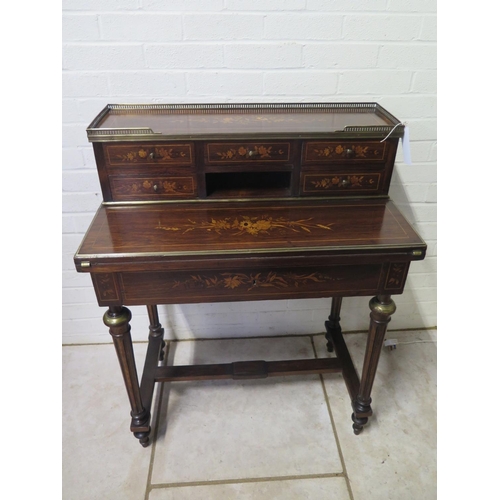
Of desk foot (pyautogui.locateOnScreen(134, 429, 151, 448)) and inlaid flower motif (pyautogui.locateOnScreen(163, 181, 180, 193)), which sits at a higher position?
inlaid flower motif (pyautogui.locateOnScreen(163, 181, 180, 193))

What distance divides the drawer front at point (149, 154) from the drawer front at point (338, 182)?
1.41ft

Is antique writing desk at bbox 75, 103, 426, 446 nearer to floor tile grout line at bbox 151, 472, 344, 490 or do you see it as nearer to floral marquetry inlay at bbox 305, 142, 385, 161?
floral marquetry inlay at bbox 305, 142, 385, 161

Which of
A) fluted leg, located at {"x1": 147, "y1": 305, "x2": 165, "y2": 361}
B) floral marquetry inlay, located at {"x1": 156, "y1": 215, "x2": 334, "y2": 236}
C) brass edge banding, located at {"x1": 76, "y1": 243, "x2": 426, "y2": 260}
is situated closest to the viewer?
brass edge banding, located at {"x1": 76, "y1": 243, "x2": 426, "y2": 260}

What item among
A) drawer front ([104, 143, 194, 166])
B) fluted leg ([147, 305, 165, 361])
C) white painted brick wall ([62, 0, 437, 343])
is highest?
white painted brick wall ([62, 0, 437, 343])

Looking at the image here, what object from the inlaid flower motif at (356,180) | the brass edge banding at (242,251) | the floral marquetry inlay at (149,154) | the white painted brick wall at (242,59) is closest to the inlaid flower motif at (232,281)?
the brass edge banding at (242,251)

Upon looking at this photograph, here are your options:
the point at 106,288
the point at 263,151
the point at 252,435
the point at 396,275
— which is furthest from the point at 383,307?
the point at 106,288

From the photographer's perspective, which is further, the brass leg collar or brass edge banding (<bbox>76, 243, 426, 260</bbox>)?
the brass leg collar

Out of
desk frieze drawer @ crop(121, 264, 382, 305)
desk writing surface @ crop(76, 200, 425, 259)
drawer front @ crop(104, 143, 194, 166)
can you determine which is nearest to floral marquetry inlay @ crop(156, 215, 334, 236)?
desk writing surface @ crop(76, 200, 425, 259)

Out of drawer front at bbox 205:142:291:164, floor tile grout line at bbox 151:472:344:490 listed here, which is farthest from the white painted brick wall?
floor tile grout line at bbox 151:472:344:490

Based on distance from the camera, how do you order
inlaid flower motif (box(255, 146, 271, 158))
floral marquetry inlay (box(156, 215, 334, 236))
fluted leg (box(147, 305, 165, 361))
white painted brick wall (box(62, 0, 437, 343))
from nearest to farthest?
floral marquetry inlay (box(156, 215, 334, 236)), inlaid flower motif (box(255, 146, 271, 158)), white painted brick wall (box(62, 0, 437, 343)), fluted leg (box(147, 305, 165, 361))

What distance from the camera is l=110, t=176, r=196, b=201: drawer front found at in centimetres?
150

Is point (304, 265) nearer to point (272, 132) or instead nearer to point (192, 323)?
point (272, 132)

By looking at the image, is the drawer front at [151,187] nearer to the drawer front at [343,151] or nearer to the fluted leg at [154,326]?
the drawer front at [343,151]

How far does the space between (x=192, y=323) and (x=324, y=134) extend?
130cm
